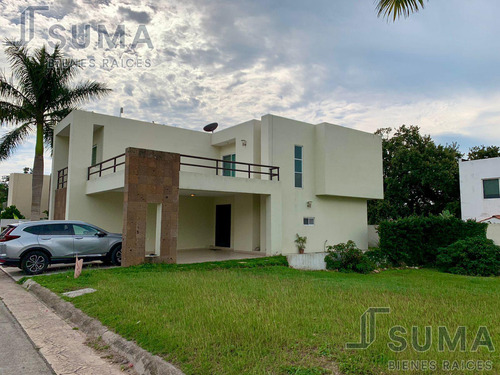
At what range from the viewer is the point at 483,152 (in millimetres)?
33281

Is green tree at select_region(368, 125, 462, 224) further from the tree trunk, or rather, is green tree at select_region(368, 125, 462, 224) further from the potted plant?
the tree trunk

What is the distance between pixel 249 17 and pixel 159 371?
38.1 ft

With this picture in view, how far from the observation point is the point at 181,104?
59.6 ft

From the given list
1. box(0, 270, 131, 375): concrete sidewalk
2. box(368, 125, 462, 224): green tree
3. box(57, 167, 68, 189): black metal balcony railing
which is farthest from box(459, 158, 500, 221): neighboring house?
box(0, 270, 131, 375): concrete sidewalk

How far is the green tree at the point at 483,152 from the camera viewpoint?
3275 centimetres

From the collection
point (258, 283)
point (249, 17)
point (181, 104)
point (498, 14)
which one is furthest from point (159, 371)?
point (181, 104)

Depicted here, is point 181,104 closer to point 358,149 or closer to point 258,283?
point 358,149

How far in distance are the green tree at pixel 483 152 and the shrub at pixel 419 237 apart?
18981 millimetres

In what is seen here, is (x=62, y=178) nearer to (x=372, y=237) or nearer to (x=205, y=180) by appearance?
(x=205, y=180)

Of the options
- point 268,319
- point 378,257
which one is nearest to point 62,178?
point 268,319

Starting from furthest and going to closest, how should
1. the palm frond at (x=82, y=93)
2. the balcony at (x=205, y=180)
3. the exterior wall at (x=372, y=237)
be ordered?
the exterior wall at (x=372, y=237) → the palm frond at (x=82, y=93) → the balcony at (x=205, y=180)

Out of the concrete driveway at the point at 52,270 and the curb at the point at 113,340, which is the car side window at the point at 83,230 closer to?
the concrete driveway at the point at 52,270

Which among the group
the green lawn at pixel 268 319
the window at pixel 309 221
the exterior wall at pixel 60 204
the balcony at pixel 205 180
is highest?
the balcony at pixel 205 180

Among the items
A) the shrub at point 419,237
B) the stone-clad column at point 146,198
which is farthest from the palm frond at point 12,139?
the shrub at point 419,237
